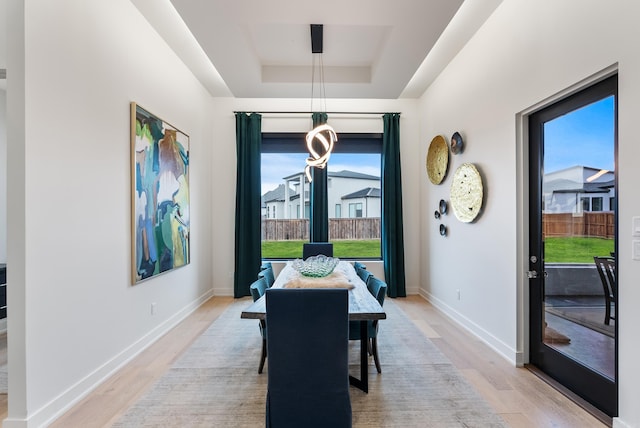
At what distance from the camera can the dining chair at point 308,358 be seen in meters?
1.67

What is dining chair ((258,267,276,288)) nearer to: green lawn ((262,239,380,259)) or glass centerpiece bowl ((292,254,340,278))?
glass centerpiece bowl ((292,254,340,278))

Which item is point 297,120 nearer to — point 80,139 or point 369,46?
point 369,46

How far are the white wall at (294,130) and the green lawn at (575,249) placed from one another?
260 centimetres

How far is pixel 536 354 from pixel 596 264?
1025 millimetres

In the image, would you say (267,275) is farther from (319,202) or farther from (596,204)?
(596,204)

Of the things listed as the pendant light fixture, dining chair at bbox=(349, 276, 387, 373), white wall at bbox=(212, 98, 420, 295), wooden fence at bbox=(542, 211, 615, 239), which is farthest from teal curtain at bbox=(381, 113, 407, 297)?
wooden fence at bbox=(542, 211, 615, 239)

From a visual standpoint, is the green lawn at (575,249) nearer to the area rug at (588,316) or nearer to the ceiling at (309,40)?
the area rug at (588,316)

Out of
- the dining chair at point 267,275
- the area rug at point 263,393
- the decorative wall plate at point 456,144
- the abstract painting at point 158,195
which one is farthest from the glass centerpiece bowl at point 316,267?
the decorative wall plate at point 456,144

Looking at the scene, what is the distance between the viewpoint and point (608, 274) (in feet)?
6.53

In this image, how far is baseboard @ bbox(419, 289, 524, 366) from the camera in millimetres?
2694

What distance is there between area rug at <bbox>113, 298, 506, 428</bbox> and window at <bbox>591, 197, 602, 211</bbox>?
1592mm

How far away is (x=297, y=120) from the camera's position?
5.02 m

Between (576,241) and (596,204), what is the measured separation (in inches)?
12.8
